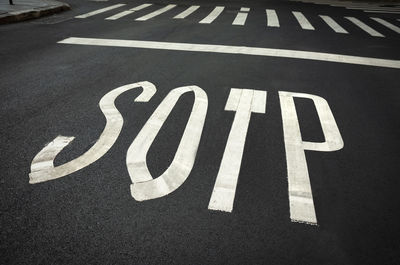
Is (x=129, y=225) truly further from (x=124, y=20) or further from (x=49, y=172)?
(x=124, y=20)

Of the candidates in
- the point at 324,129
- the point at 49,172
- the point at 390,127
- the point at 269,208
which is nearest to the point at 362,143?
the point at 324,129

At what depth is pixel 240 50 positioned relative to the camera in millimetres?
6520

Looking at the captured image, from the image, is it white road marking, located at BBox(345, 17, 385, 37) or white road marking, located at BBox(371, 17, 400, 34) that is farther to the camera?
white road marking, located at BBox(371, 17, 400, 34)

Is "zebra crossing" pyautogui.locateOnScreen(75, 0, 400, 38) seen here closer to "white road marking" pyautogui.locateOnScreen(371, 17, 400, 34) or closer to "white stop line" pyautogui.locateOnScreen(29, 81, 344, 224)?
"white road marking" pyautogui.locateOnScreen(371, 17, 400, 34)

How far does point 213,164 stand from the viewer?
2830 millimetres

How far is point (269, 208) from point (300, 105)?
82.5 inches

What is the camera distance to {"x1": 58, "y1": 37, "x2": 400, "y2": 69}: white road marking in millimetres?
6040

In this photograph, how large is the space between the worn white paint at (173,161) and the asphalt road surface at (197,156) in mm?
15

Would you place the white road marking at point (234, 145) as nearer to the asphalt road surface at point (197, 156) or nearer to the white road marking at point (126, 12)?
the asphalt road surface at point (197, 156)

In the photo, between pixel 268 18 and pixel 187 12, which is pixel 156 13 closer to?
pixel 187 12

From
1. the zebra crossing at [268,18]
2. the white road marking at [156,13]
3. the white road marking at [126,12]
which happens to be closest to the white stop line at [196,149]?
the zebra crossing at [268,18]

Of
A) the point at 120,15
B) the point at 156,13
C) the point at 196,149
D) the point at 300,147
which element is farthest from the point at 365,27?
the point at 196,149

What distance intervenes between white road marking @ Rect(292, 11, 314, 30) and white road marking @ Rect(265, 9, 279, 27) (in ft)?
2.44

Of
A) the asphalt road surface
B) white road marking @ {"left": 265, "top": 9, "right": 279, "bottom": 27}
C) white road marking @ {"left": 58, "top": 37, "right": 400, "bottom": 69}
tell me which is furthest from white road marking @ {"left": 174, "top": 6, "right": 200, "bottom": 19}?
the asphalt road surface
